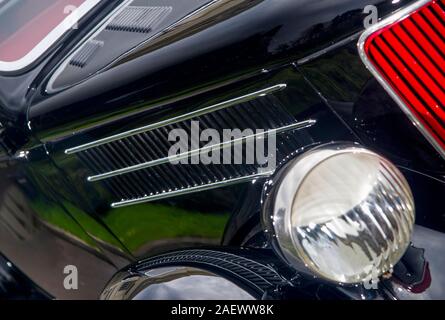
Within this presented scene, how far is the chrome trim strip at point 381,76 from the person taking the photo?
1.38m

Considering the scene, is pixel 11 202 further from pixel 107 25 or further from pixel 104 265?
pixel 107 25

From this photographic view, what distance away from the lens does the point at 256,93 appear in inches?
59.5

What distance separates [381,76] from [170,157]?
0.54 metres

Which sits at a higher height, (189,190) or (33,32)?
(33,32)

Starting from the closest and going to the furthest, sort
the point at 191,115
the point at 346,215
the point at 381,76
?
the point at 346,215
the point at 381,76
the point at 191,115

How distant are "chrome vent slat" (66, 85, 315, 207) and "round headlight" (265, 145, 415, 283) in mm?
248

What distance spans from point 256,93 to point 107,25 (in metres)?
0.58

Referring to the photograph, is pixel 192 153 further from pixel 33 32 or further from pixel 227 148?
pixel 33 32

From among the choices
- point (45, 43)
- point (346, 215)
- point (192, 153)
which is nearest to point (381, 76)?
point (346, 215)

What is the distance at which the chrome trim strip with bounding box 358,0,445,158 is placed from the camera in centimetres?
138

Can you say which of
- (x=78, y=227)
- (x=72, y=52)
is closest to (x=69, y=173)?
(x=78, y=227)

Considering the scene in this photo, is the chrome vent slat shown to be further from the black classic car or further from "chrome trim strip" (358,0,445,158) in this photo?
"chrome trim strip" (358,0,445,158)

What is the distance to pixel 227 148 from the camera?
1591mm

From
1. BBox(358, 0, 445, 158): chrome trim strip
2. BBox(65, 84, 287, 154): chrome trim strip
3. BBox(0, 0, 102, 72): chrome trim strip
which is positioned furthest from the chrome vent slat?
BBox(0, 0, 102, 72): chrome trim strip
